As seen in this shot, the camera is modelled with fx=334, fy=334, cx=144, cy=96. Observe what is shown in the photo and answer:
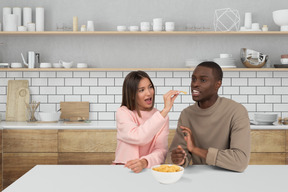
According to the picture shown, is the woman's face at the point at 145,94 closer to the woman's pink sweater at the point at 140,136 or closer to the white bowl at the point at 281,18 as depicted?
the woman's pink sweater at the point at 140,136

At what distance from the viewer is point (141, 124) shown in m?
2.07

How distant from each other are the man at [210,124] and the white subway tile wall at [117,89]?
7.05 ft

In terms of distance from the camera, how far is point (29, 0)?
→ 4.16 meters

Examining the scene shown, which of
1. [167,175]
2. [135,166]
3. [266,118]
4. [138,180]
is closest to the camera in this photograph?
[167,175]

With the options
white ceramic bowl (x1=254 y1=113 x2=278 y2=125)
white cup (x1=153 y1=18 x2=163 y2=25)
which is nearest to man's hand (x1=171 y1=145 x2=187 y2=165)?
white ceramic bowl (x1=254 y1=113 x2=278 y2=125)

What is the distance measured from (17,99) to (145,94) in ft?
8.42

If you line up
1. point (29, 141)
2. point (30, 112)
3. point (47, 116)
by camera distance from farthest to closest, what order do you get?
point (30, 112), point (47, 116), point (29, 141)

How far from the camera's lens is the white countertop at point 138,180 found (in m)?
1.40

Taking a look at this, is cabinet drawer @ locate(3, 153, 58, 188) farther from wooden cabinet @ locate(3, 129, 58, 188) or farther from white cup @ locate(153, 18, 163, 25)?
white cup @ locate(153, 18, 163, 25)

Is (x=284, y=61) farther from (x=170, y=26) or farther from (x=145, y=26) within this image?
(x=145, y=26)

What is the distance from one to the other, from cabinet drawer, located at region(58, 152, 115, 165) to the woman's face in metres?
1.57

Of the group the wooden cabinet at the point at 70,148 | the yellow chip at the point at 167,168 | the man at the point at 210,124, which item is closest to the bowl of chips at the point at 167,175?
the yellow chip at the point at 167,168

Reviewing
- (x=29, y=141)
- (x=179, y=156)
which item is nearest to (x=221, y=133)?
(x=179, y=156)

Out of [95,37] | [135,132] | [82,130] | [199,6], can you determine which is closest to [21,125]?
[82,130]
